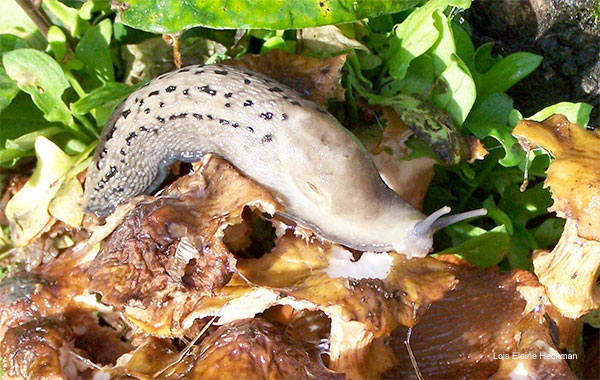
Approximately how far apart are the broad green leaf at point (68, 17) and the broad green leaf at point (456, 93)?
1.36m

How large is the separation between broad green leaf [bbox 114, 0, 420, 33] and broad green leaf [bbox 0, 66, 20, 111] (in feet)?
1.76

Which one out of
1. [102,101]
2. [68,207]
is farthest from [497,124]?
[68,207]

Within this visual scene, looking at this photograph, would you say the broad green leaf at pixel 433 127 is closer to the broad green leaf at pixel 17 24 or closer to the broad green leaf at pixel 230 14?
the broad green leaf at pixel 230 14

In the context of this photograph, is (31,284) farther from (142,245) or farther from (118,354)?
(142,245)

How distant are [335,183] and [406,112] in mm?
397

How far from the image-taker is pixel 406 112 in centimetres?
228

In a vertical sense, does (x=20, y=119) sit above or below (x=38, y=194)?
above

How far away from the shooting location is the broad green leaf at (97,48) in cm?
246

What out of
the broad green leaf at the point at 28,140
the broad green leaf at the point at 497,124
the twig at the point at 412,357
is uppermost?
the broad green leaf at the point at 28,140

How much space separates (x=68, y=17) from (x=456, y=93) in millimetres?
1484

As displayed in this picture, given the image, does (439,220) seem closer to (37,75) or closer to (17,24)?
(37,75)

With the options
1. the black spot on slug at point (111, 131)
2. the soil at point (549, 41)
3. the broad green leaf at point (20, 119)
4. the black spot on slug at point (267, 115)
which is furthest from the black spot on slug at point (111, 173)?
the soil at point (549, 41)

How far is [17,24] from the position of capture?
2.57m

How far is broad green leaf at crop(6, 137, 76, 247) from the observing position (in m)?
2.38
